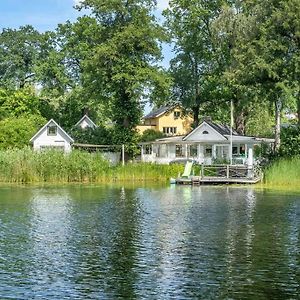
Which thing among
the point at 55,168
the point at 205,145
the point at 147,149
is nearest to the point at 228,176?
the point at 55,168

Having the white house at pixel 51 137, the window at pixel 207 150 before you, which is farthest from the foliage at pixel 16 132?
the window at pixel 207 150

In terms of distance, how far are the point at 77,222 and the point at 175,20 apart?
139 feet

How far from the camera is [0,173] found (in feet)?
150

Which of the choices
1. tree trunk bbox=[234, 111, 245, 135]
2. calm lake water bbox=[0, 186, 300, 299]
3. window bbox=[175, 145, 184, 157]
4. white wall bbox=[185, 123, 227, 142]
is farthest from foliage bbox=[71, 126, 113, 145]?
calm lake water bbox=[0, 186, 300, 299]

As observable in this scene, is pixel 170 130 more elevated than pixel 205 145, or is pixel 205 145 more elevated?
pixel 170 130

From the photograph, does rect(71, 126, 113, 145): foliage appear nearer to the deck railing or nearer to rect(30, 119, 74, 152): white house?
rect(30, 119, 74, 152): white house

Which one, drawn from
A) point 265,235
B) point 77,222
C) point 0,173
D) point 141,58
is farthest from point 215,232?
point 141,58

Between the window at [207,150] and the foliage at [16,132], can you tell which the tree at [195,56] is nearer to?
the window at [207,150]

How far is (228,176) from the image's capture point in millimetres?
46250

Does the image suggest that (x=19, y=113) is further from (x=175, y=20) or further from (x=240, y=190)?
A: (x=240, y=190)

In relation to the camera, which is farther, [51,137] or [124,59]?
[51,137]

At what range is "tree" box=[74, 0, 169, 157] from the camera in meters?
54.2

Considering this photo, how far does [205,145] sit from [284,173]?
15.6m

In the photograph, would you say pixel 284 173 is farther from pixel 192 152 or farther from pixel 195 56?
pixel 195 56
